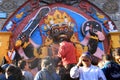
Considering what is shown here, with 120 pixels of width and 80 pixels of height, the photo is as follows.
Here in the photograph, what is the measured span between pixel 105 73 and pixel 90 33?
185 inches

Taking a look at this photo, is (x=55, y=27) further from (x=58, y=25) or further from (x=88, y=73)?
(x=88, y=73)

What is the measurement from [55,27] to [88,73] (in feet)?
16.3

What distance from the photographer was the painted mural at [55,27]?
959 centimetres

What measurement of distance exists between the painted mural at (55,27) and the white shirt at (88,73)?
4487 mm

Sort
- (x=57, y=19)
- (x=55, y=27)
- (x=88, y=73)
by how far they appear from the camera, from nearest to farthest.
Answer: (x=88, y=73)
(x=55, y=27)
(x=57, y=19)

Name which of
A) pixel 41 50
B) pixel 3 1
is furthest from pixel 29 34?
pixel 3 1

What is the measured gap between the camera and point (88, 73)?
194 inches

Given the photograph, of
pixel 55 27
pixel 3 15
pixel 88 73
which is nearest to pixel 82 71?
pixel 88 73

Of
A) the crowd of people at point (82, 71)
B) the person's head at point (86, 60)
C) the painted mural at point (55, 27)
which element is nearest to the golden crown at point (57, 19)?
the painted mural at point (55, 27)

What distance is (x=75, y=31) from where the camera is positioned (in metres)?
9.81

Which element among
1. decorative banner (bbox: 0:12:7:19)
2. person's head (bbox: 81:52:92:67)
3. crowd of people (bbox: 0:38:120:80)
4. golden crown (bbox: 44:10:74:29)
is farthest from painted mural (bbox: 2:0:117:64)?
person's head (bbox: 81:52:92:67)

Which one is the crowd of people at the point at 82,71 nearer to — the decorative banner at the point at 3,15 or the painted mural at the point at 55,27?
the painted mural at the point at 55,27

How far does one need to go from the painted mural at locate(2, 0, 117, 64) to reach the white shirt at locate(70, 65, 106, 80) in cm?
449

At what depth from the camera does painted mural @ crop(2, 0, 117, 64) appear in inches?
377
